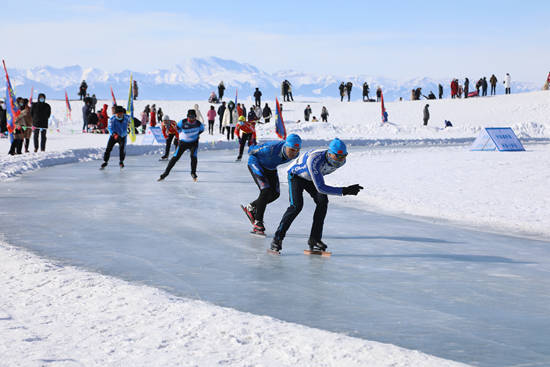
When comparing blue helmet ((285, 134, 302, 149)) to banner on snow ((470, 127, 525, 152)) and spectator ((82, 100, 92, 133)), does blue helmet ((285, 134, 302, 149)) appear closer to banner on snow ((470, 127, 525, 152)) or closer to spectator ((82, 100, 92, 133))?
banner on snow ((470, 127, 525, 152))

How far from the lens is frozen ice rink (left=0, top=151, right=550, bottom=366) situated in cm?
474

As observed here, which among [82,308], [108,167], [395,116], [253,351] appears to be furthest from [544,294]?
[395,116]

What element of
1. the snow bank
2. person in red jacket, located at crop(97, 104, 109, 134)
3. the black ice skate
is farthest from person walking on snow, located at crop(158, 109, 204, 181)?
person in red jacket, located at crop(97, 104, 109, 134)

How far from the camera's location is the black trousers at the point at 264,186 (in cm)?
844

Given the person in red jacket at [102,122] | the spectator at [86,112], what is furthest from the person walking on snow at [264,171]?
the person in red jacket at [102,122]

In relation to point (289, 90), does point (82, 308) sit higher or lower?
lower

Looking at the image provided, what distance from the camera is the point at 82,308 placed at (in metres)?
4.97

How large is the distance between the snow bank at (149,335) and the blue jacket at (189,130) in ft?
28.6

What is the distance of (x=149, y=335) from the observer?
14.3 feet

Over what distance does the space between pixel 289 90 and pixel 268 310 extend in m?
48.6

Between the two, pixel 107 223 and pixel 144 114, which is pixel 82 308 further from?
pixel 144 114

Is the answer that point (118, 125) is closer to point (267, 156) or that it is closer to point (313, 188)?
point (267, 156)

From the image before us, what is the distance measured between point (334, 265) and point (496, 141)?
1778 centimetres

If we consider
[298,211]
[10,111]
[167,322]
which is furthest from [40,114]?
[167,322]
